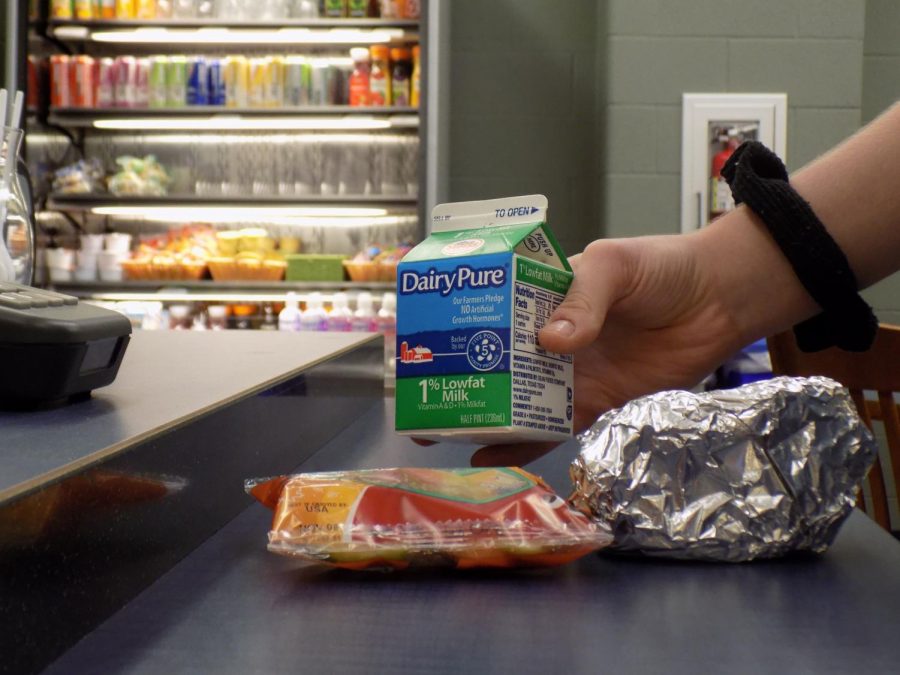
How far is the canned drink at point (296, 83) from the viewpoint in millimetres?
4066

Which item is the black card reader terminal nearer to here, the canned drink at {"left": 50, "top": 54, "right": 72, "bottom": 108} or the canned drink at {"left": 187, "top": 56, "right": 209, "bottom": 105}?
the canned drink at {"left": 187, "top": 56, "right": 209, "bottom": 105}

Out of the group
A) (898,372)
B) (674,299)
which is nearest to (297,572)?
(674,299)

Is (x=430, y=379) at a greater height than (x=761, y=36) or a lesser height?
lesser

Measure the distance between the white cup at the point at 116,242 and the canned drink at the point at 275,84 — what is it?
2.78 ft

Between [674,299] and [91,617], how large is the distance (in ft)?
2.28

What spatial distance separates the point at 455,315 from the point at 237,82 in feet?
12.0

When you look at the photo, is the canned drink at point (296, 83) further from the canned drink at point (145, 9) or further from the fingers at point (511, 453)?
the fingers at point (511, 453)

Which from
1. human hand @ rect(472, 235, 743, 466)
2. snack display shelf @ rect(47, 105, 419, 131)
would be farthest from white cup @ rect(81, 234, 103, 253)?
human hand @ rect(472, 235, 743, 466)

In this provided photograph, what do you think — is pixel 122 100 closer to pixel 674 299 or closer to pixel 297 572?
pixel 674 299

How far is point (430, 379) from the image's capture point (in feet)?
2.39

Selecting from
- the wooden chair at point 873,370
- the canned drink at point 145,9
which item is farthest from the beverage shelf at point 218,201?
the wooden chair at point 873,370

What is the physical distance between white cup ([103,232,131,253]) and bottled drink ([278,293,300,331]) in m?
0.78

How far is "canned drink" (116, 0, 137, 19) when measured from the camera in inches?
160

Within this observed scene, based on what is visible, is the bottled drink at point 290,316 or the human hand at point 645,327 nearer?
the human hand at point 645,327
